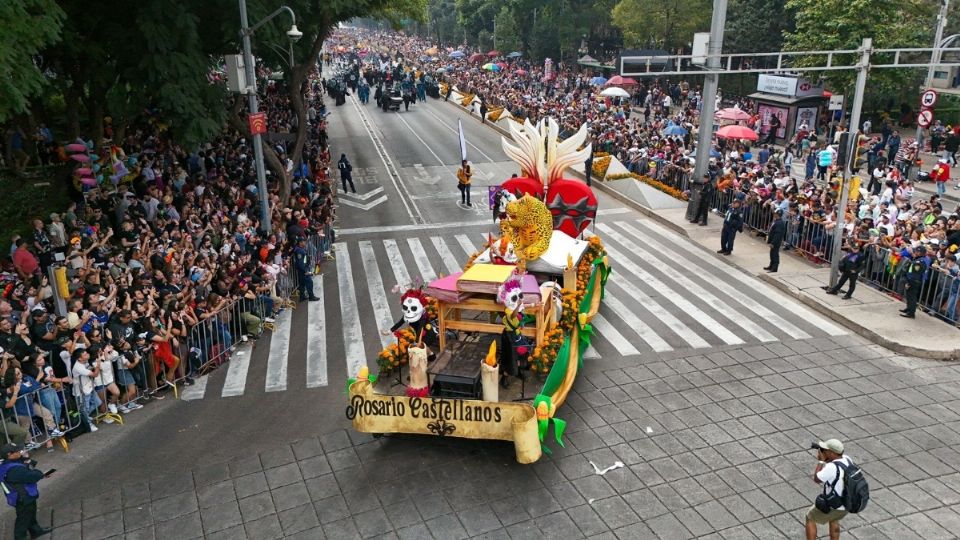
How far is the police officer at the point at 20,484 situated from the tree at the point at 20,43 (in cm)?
621

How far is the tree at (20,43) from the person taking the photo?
12.1 m

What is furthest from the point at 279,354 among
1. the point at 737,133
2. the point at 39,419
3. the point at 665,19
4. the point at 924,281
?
the point at 665,19

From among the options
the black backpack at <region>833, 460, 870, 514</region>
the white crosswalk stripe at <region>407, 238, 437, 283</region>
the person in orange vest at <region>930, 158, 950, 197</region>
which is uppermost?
the person in orange vest at <region>930, 158, 950, 197</region>

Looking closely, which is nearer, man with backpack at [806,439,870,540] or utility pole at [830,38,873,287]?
man with backpack at [806,439,870,540]

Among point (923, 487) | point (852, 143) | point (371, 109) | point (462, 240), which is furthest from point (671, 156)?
point (371, 109)

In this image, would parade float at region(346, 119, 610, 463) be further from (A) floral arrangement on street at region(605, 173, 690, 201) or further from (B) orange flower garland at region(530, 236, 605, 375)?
(A) floral arrangement on street at region(605, 173, 690, 201)

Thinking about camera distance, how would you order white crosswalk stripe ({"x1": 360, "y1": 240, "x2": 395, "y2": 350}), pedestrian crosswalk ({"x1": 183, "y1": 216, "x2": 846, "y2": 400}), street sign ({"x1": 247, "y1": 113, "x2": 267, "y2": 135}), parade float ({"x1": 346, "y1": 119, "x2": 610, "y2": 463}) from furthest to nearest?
1. street sign ({"x1": 247, "y1": 113, "x2": 267, "y2": 135})
2. white crosswalk stripe ({"x1": 360, "y1": 240, "x2": 395, "y2": 350})
3. pedestrian crosswalk ({"x1": 183, "y1": 216, "x2": 846, "y2": 400})
4. parade float ({"x1": 346, "y1": 119, "x2": 610, "y2": 463})

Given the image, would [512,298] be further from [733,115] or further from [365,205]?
[733,115]

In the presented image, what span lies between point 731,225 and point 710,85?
5.19 metres

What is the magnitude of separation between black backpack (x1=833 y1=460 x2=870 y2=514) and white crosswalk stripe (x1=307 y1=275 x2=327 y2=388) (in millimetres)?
8595

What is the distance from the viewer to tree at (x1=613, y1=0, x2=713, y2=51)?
2061 inches

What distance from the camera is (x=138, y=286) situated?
1399 cm

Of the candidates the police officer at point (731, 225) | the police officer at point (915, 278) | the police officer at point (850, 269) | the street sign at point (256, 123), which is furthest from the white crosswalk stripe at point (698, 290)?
A: the street sign at point (256, 123)

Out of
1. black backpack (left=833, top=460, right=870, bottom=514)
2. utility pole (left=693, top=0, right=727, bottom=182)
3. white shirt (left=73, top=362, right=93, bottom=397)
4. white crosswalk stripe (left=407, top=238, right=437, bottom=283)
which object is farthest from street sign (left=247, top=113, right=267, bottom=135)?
black backpack (left=833, top=460, right=870, bottom=514)
